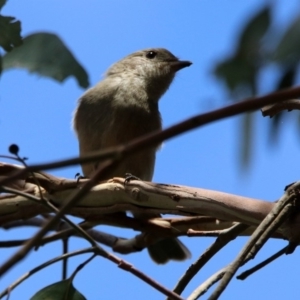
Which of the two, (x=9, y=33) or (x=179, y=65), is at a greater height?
(x=179, y=65)

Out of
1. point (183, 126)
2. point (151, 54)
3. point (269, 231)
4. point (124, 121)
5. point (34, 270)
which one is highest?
point (151, 54)

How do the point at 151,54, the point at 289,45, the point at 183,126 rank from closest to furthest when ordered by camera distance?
the point at 289,45 → the point at 183,126 → the point at 151,54

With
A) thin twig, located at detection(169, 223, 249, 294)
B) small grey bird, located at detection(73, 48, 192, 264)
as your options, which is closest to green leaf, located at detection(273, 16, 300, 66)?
thin twig, located at detection(169, 223, 249, 294)

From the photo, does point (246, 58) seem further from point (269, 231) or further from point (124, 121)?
point (124, 121)

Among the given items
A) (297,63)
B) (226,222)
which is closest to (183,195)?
(226,222)

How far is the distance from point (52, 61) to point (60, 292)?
118 centimetres

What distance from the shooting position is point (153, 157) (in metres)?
4.83

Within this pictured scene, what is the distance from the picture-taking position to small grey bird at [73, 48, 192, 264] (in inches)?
173

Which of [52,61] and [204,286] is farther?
→ [204,286]

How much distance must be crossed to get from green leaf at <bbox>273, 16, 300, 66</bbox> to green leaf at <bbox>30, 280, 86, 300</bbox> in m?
1.80

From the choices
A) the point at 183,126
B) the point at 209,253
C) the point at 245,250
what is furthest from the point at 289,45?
the point at 209,253

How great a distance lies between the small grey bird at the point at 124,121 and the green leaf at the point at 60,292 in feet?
6.35

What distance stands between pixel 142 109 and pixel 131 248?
77.9 inches

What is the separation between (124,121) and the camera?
4.69 meters
